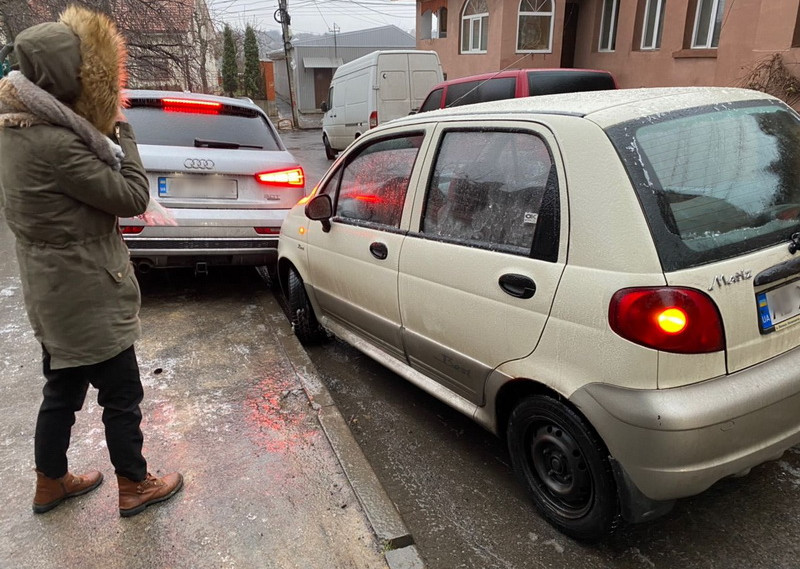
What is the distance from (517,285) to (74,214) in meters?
1.65

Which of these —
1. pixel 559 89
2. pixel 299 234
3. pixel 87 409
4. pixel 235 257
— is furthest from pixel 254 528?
pixel 559 89

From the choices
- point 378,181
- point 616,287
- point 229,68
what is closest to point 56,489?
point 378,181

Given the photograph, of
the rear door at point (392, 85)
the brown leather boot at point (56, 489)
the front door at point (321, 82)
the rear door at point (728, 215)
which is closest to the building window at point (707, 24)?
the rear door at point (392, 85)

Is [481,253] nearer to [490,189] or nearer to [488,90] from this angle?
[490,189]

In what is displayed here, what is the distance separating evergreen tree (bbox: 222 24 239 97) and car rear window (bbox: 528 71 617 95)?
95.1ft

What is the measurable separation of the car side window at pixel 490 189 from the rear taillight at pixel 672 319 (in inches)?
17.1

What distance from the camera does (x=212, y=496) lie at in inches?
102

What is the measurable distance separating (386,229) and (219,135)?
2.33 metres

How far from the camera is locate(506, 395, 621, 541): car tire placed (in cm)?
217

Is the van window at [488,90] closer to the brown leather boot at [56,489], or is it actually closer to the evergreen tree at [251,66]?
the brown leather boot at [56,489]

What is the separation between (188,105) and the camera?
4781mm

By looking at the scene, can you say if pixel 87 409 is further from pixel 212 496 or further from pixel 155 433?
pixel 212 496

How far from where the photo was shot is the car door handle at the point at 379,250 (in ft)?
10.2

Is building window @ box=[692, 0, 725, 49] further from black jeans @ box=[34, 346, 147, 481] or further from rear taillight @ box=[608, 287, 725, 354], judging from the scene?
black jeans @ box=[34, 346, 147, 481]
